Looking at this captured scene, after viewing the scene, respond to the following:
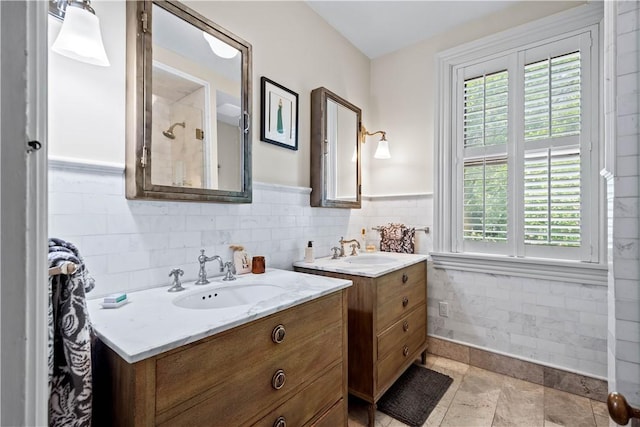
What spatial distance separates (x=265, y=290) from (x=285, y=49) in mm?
1574

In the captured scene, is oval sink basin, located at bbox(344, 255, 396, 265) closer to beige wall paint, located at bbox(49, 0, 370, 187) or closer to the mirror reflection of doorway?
beige wall paint, located at bbox(49, 0, 370, 187)

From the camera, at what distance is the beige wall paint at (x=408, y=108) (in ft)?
8.08

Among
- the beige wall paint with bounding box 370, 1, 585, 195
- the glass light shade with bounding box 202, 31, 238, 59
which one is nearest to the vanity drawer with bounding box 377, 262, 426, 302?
the beige wall paint with bounding box 370, 1, 585, 195

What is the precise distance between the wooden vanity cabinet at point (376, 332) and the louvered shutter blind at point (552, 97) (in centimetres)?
140

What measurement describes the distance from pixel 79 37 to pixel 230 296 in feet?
3.70

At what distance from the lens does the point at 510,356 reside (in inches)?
84.0

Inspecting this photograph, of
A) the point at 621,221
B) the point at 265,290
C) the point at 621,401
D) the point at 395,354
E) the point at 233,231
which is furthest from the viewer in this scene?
the point at 395,354

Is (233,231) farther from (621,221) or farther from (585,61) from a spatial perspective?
(585,61)

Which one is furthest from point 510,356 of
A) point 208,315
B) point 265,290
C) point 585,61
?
point 208,315

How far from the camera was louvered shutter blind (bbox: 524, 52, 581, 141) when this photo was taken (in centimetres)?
198

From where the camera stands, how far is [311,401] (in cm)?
121

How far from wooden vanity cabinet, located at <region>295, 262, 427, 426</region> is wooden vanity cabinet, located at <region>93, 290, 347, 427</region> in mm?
276

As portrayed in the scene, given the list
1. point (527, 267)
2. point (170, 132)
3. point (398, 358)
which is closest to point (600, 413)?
point (527, 267)

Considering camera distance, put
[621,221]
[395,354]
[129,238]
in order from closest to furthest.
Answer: [621,221] → [129,238] → [395,354]
